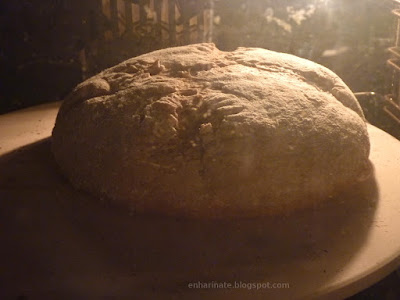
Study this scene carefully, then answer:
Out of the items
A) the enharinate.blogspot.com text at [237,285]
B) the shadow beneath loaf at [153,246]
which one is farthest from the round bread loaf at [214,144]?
the enharinate.blogspot.com text at [237,285]

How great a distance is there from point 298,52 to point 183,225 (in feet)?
7.11

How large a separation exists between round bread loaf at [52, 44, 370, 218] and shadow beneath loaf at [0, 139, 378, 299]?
0.06 metres

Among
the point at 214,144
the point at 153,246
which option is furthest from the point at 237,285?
the point at 214,144

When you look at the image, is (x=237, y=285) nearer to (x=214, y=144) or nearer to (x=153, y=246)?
(x=153, y=246)

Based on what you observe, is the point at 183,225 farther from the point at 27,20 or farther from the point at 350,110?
the point at 27,20

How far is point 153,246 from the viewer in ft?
4.88

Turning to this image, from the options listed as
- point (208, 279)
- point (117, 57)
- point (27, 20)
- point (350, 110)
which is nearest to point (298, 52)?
point (117, 57)

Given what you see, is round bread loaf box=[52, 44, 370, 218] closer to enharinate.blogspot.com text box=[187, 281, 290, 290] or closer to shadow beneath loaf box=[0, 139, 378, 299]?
shadow beneath loaf box=[0, 139, 378, 299]

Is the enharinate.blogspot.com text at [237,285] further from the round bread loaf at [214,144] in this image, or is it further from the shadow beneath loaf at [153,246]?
the round bread loaf at [214,144]

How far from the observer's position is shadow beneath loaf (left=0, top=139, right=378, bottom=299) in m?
1.34

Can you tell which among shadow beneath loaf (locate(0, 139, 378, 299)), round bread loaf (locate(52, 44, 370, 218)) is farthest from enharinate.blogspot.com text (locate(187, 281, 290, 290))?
round bread loaf (locate(52, 44, 370, 218))

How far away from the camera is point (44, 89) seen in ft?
10.5

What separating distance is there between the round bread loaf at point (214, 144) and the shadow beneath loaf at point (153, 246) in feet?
0.21

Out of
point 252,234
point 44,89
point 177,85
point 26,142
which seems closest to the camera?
point 252,234
